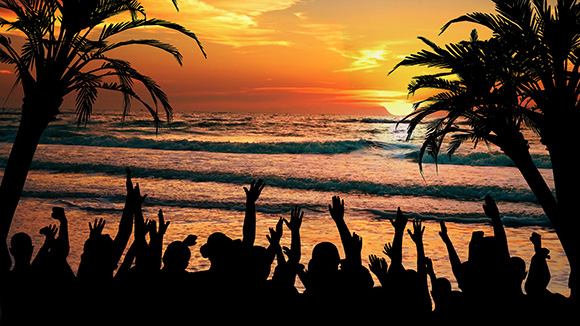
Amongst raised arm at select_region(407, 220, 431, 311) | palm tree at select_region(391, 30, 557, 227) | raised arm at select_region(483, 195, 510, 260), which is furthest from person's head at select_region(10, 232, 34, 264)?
palm tree at select_region(391, 30, 557, 227)

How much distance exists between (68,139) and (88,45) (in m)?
33.8

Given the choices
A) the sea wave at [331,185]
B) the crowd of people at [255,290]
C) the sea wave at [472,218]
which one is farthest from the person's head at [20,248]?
the sea wave at [331,185]

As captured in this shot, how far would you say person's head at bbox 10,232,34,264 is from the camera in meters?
3.54

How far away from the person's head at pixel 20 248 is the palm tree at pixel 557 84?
17.5 feet

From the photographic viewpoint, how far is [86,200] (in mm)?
15023

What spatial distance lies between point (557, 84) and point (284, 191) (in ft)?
43.6

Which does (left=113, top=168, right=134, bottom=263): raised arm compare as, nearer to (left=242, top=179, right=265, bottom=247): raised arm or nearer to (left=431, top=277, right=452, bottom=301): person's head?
(left=242, top=179, right=265, bottom=247): raised arm

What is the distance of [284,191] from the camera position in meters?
18.6

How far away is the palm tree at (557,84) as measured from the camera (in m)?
5.75

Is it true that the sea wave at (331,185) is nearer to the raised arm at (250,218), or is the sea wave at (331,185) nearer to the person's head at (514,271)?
the raised arm at (250,218)

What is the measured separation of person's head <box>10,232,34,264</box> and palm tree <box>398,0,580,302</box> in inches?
209

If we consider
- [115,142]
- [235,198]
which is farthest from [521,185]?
[115,142]

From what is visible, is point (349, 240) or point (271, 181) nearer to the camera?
point (349, 240)

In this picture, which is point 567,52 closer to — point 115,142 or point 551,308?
point 551,308
